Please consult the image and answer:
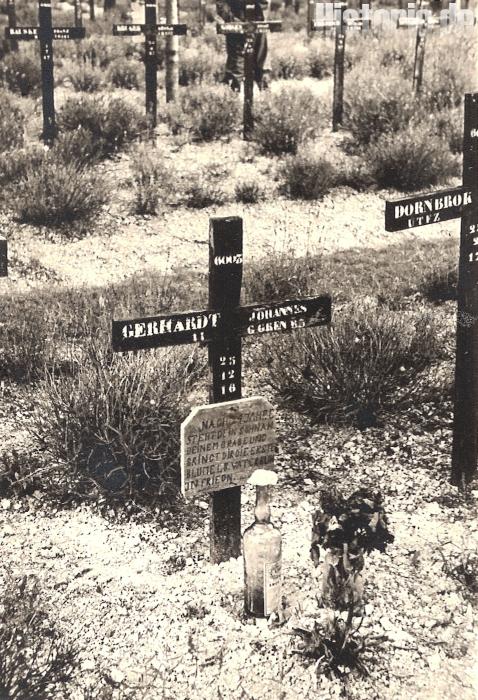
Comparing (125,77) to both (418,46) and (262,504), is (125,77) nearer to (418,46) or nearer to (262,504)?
(418,46)

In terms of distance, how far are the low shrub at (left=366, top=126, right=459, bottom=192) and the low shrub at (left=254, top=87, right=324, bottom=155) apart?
1.08 m

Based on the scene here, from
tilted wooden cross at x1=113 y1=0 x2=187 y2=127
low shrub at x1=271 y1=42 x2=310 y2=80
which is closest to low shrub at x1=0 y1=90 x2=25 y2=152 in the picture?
tilted wooden cross at x1=113 y1=0 x2=187 y2=127

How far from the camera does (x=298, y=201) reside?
33.3ft

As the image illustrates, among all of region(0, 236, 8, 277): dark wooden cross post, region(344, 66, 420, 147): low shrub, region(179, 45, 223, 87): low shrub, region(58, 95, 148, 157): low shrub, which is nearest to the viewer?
region(0, 236, 8, 277): dark wooden cross post

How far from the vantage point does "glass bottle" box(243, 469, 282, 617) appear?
11.6 feet

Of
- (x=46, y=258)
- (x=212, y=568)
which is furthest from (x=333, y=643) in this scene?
(x=46, y=258)

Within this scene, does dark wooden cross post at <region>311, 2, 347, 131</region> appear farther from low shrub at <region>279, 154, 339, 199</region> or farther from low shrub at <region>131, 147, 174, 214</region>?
low shrub at <region>131, 147, 174, 214</region>

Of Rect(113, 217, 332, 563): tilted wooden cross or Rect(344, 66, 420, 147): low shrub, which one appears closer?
Rect(113, 217, 332, 563): tilted wooden cross

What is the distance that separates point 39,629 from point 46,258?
17.5 feet

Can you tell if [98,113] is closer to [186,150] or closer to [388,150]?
[186,150]

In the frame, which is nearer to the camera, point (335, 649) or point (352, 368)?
point (335, 649)

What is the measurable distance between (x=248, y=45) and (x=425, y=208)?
26.6 ft

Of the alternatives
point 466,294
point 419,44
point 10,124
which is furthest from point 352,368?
point 419,44

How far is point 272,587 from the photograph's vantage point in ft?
12.0
